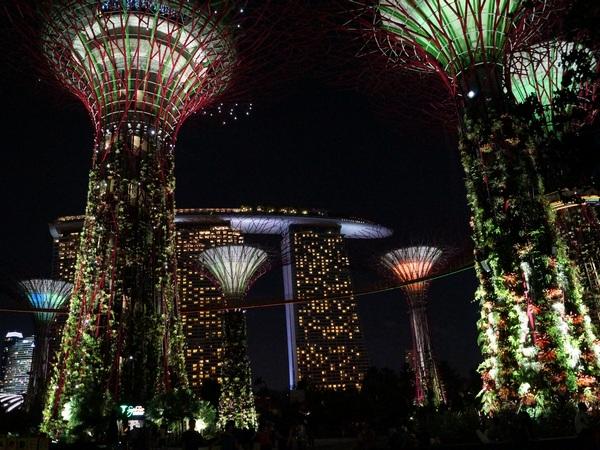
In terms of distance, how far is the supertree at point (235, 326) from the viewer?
24.9 m

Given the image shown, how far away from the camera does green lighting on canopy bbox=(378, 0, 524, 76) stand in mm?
12742

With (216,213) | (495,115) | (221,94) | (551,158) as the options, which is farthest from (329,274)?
(551,158)

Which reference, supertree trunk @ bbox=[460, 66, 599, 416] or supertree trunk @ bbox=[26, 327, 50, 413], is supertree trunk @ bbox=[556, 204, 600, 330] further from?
supertree trunk @ bbox=[26, 327, 50, 413]

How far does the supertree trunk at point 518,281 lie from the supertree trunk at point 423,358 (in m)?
21.5

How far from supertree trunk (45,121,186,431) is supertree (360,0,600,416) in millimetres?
7631

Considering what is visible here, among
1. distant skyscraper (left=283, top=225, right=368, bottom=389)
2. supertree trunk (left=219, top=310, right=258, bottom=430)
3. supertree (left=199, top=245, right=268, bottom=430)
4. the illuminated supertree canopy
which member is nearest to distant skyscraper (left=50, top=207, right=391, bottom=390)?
distant skyscraper (left=283, top=225, right=368, bottom=389)

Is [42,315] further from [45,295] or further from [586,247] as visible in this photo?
[586,247]

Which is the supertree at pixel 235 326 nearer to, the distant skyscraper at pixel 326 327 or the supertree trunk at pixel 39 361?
the supertree trunk at pixel 39 361

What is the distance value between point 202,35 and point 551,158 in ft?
42.3

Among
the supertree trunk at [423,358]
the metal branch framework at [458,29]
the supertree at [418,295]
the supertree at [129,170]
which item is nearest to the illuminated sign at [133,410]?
the supertree at [129,170]

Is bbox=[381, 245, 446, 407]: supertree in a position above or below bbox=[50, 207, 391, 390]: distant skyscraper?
below

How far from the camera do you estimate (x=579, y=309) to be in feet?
36.6

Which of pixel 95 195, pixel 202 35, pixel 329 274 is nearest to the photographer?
pixel 95 195

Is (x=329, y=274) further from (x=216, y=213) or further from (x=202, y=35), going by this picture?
(x=202, y=35)
